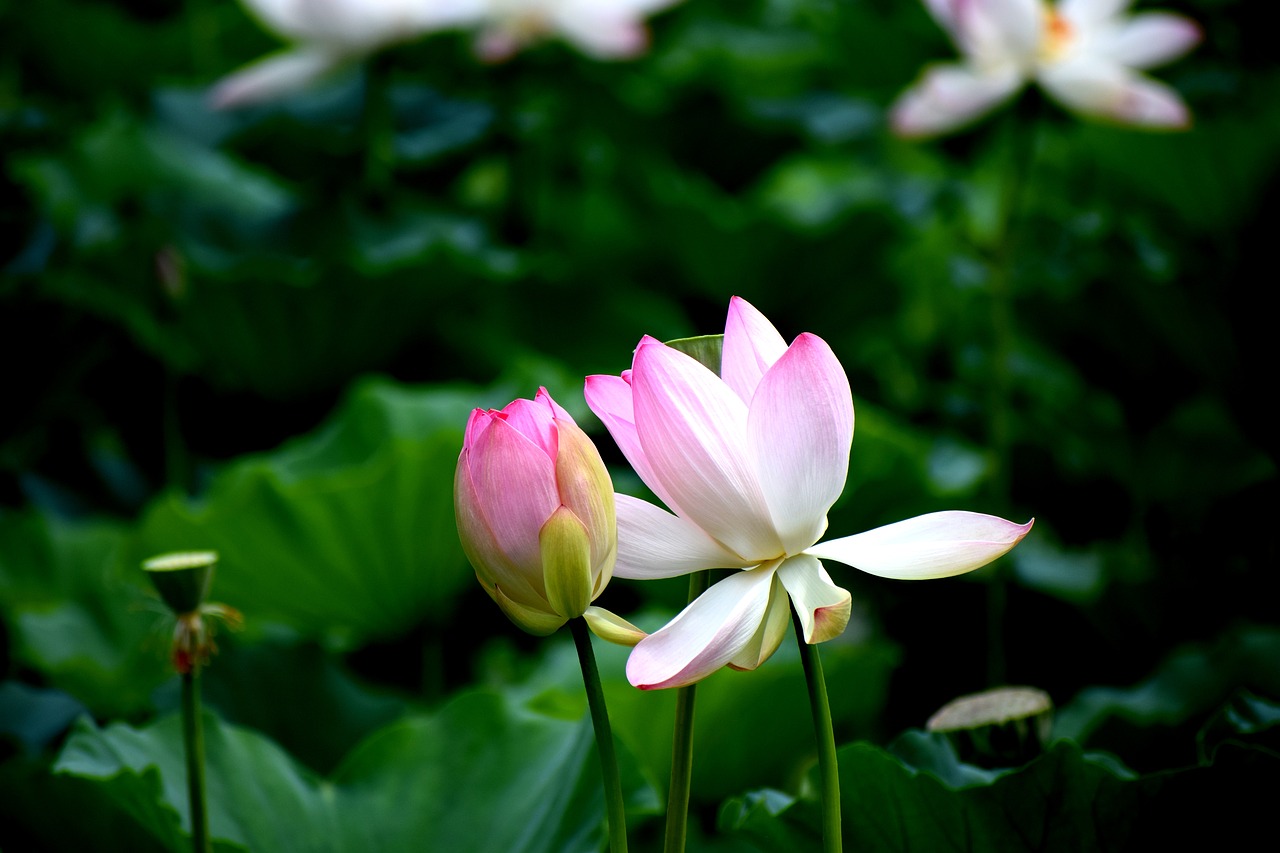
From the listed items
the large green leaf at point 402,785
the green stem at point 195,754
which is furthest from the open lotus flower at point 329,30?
the green stem at point 195,754

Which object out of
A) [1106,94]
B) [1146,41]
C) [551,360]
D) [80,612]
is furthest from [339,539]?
[1146,41]

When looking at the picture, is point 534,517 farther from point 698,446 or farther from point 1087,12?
point 1087,12

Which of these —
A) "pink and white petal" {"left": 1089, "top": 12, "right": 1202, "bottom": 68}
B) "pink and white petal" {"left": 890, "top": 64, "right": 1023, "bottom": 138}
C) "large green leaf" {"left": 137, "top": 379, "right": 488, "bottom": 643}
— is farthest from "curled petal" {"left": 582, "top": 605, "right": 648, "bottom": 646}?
"pink and white petal" {"left": 1089, "top": 12, "right": 1202, "bottom": 68}

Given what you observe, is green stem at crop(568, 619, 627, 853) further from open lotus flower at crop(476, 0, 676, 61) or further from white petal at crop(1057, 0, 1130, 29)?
open lotus flower at crop(476, 0, 676, 61)

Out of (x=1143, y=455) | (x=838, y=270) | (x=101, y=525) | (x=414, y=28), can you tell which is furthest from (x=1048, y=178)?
(x=101, y=525)

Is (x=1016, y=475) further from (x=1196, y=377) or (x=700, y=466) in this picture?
(x=700, y=466)

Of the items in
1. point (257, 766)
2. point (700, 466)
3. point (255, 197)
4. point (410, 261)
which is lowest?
point (257, 766)
